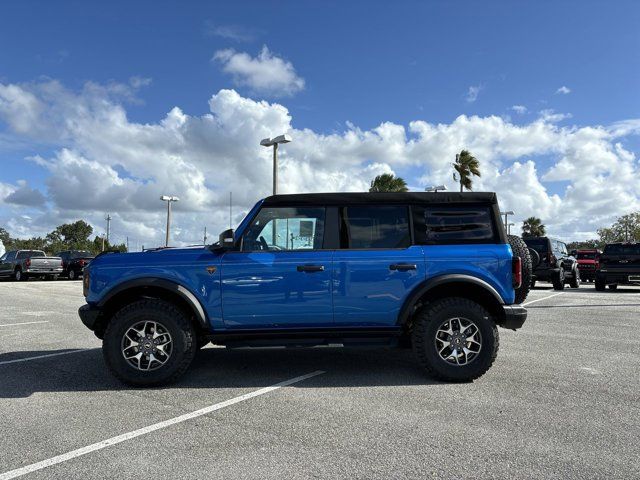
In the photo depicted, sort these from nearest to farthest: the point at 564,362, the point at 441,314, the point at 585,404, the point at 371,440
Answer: the point at 371,440 < the point at 585,404 < the point at 441,314 < the point at 564,362

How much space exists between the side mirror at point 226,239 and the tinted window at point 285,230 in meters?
0.15

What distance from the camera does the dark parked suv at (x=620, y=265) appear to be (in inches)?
647

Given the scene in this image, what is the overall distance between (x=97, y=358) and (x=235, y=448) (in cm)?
352

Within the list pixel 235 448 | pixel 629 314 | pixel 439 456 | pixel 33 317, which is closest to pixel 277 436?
pixel 235 448

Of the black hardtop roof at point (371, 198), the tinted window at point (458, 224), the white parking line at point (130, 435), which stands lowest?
the white parking line at point (130, 435)

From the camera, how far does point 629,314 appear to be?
402 inches

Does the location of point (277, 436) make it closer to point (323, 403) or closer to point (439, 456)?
point (323, 403)

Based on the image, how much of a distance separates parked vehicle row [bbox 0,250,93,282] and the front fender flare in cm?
2236

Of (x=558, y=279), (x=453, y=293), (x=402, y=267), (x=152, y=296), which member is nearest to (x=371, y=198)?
(x=402, y=267)

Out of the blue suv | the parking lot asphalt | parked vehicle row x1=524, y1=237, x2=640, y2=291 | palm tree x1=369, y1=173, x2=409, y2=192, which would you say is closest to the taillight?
the blue suv

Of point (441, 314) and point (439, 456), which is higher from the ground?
point (441, 314)

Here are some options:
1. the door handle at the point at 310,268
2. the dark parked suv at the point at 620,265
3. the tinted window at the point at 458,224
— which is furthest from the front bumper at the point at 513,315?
the dark parked suv at the point at 620,265

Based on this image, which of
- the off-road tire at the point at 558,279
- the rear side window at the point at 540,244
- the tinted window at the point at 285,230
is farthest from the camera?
the off-road tire at the point at 558,279

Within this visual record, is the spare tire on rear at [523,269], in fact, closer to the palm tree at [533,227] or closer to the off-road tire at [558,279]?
the off-road tire at [558,279]
